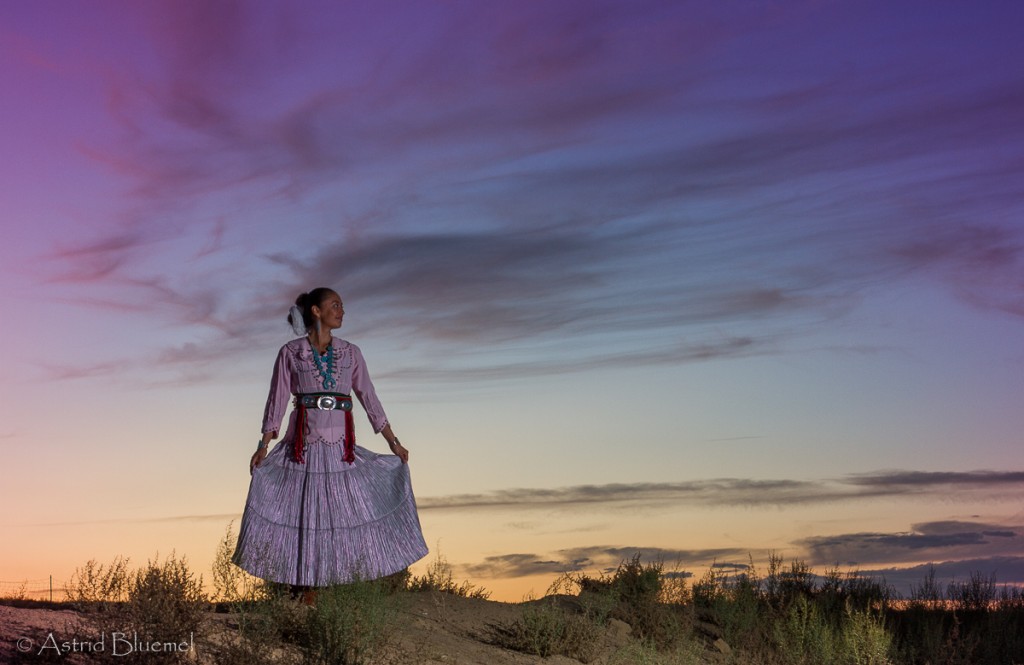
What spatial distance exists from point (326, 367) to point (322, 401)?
342 millimetres

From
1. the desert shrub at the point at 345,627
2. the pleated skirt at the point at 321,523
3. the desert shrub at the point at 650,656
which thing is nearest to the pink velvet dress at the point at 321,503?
the pleated skirt at the point at 321,523

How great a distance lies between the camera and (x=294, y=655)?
9406 mm

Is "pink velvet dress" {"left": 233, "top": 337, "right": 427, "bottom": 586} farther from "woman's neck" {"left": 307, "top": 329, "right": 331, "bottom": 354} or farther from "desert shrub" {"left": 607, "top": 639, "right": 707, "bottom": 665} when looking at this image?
"desert shrub" {"left": 607, "top": 639, "right": 707, "bottom": 665}

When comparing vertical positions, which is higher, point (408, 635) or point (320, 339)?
point (320, 339)

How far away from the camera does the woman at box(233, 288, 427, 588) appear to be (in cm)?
1094

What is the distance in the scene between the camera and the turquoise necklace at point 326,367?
37.2ft

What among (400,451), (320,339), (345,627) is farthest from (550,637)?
(320,339)

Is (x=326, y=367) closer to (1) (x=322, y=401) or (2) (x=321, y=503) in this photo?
(1) (x=322, y=401)

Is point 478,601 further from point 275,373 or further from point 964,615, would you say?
point 964,615

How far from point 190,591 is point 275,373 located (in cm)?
272

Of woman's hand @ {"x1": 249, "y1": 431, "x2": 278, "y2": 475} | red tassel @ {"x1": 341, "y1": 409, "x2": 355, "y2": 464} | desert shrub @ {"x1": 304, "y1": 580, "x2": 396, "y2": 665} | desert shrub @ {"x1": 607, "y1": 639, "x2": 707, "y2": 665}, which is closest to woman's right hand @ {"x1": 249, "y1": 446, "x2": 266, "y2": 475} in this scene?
woman's hand @ {"x1": 249, "y1": 431, "x2": 278, "y2": 475}

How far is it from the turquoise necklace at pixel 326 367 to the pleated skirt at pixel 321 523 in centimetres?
60

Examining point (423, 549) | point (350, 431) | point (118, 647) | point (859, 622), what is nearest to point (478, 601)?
point (423, 549)

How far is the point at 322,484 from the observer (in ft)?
36.6
